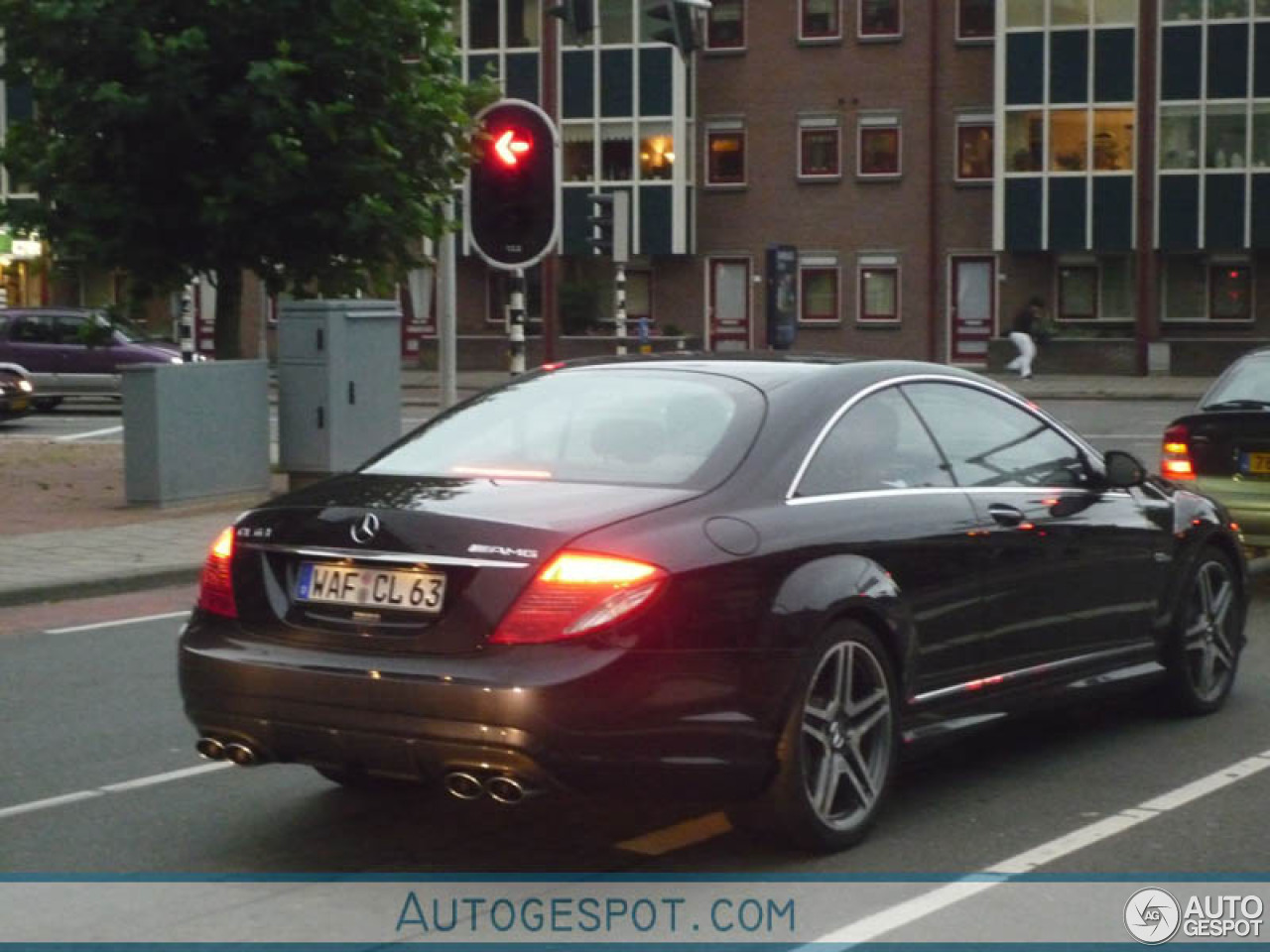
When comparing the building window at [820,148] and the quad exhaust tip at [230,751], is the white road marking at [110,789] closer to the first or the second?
the quad exhaust tip at [230,751]

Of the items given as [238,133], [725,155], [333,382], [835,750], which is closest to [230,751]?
[835,750]

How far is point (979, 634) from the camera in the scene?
293 inches

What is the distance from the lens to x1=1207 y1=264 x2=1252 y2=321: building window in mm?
51156

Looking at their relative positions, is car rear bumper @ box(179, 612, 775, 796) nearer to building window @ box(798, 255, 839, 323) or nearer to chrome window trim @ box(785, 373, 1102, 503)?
chrome window trim @ box(785, 373, 1102, 503)

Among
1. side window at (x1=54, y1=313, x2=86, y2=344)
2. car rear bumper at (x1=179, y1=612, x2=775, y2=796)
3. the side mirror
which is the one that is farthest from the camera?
side window at (x1=54, y1=313, x2=86, y2=344)

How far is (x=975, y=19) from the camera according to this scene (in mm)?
53031

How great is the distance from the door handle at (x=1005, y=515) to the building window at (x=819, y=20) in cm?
4730

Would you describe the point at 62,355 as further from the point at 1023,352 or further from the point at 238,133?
the point at 1023,352

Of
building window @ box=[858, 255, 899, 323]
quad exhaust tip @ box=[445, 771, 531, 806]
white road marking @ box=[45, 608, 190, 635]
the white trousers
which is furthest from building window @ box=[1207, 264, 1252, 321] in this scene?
quad exhaust tip @ box=[445, 771, 531, 806]

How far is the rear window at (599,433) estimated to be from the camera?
680cm

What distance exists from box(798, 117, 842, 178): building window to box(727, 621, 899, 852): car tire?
157 ft

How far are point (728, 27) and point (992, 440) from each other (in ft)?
157

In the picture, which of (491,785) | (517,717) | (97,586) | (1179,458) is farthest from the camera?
(97,586)

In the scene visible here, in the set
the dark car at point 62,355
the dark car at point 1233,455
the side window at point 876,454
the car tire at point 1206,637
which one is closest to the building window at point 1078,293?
the dark car at point 62,355
